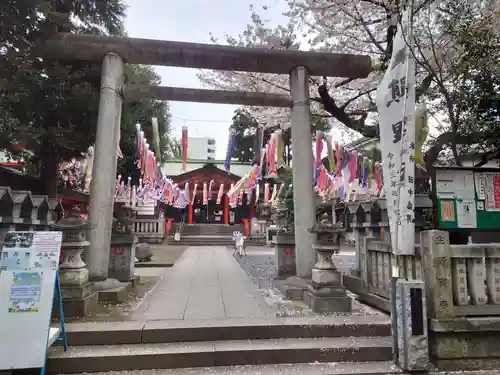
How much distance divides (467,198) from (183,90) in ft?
19.0

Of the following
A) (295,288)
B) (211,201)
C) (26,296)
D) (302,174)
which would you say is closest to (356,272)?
(295,288)

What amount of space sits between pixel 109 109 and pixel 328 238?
4.84 metres

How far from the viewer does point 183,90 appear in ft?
24.2

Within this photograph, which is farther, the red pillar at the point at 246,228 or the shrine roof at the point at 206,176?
the shrine roof at the point at 206,176

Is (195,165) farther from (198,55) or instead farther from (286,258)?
(198,55)

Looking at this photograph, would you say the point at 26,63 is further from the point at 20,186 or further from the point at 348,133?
the point at 348,133

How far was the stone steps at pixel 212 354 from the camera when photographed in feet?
12.9

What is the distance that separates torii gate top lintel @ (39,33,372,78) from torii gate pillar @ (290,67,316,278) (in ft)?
1.08

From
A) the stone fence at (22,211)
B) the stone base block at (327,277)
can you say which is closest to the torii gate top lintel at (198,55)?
the stone fence at (22,211)

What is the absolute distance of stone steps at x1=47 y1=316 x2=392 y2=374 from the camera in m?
3.97

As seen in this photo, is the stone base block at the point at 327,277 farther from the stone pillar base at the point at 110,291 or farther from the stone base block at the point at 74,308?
the stone base block at the point at 74,308

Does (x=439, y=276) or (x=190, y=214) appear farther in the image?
(x=190, y=214)

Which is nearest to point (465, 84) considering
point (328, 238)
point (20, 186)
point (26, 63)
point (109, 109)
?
point (328, 238)

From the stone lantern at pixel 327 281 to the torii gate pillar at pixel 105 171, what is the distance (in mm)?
3881
